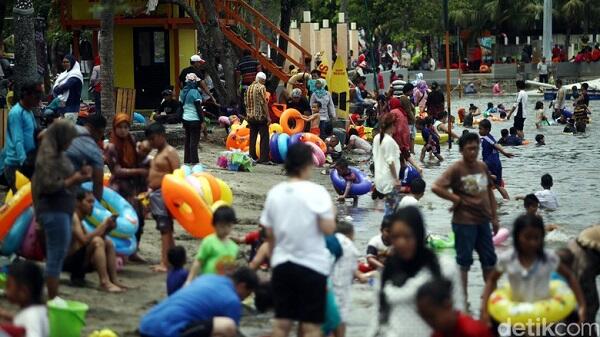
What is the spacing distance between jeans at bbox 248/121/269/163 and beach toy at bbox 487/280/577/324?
15757 millimetres

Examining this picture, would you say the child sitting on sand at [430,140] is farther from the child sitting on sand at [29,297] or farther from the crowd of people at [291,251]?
the child sitting on sand at [29,297]

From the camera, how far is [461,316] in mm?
7828

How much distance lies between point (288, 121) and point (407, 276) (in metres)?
18.0

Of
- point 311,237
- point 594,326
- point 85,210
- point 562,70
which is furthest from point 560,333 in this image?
point 562,70

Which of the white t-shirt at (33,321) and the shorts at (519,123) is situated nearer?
the white t-shirt at (33,321)

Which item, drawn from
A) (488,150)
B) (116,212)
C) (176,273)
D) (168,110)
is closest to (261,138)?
(168,110)

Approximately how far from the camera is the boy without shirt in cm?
1444

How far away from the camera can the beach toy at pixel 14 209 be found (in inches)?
Answer: 527

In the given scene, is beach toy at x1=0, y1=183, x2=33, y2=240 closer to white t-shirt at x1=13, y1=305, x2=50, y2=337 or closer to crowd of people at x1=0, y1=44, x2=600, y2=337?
crowd of people at x1=0, y1=44, x2=600, y2=337

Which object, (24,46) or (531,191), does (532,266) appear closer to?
(24,46)

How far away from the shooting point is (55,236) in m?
11.7

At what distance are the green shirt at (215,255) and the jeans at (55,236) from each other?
1.30 m

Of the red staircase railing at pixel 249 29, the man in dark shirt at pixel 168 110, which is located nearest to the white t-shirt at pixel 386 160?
the man in dark shirt at pixel 168 110

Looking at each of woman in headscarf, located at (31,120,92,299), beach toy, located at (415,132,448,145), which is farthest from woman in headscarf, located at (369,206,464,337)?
beach toy, located at (415,132,448,145)
